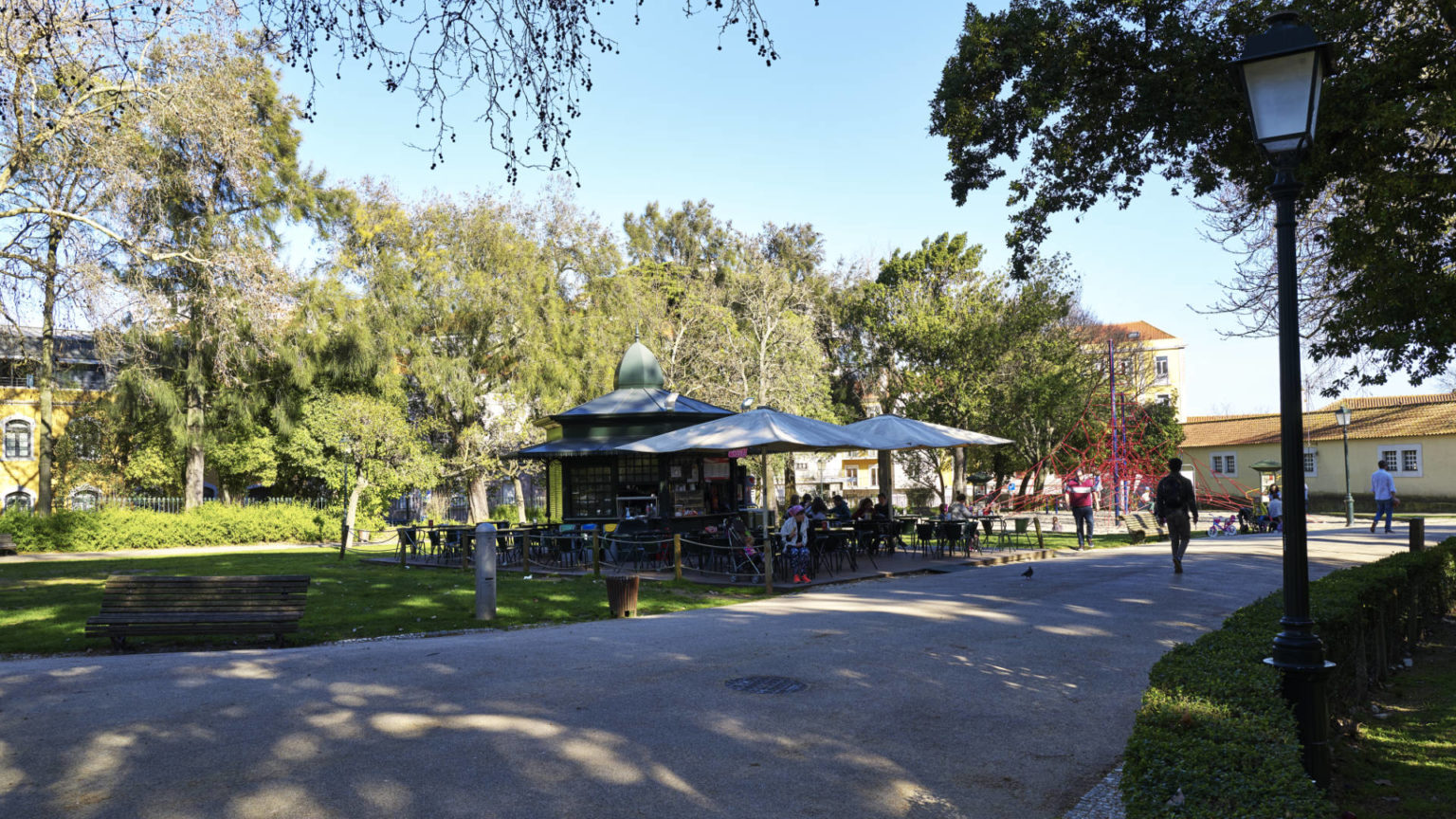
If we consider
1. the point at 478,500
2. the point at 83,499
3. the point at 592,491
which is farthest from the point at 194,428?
the point at 592,491

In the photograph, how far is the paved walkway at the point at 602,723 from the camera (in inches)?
195

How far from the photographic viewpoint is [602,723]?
6.30 m

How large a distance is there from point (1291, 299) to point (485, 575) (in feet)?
32.2

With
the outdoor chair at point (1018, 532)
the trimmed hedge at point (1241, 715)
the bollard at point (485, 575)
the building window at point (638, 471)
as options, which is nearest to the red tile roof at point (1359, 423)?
the outdoor chair at point (1018, 532)

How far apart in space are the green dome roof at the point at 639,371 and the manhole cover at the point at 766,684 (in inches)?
656

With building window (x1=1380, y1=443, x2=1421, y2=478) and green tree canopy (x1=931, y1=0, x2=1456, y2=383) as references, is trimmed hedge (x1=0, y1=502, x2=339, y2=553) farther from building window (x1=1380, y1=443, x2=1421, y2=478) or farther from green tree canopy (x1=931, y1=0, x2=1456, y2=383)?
building window (x1=1380, y1=443, x2=1421, y2=478)

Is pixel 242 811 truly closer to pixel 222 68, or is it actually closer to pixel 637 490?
pixel 637 490

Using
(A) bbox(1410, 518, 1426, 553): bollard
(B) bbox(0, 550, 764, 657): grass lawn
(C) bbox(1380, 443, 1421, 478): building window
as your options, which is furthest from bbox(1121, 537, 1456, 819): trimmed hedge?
(C) bbox(1380, 443, 1421, 478): building window

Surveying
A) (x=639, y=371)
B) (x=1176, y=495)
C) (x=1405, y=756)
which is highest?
(x=639, y=371)

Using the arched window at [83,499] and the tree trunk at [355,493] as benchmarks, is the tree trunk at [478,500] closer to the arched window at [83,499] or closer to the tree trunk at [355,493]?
the tree trunk at [355,493]

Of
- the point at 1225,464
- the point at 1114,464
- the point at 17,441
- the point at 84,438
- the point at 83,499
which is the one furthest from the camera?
the point at 1225,464

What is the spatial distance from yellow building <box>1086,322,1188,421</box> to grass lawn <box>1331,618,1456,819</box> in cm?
3534

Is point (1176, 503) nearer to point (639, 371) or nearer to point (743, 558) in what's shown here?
point (743, 558)

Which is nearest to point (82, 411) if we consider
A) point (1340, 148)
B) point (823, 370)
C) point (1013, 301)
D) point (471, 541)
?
point (471, 541)
